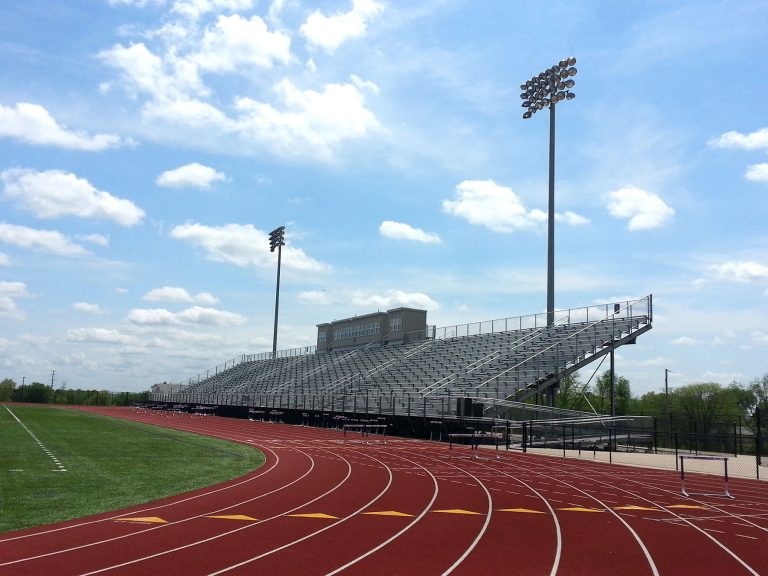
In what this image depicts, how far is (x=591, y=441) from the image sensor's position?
96.6 ft

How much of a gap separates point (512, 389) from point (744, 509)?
22.1 meters

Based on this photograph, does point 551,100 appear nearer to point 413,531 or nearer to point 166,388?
point 413,531

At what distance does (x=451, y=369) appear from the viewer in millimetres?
43062

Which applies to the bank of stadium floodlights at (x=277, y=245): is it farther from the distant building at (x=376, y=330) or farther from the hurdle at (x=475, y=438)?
the hurdle at (x=475, y=438)

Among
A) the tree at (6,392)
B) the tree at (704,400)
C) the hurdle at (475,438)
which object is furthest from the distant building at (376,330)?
the tree at (6,392)

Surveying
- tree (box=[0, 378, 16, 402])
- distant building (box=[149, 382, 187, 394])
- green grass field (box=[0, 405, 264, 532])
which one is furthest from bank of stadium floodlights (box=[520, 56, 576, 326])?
tree (box=[0, 378, 16, 402])

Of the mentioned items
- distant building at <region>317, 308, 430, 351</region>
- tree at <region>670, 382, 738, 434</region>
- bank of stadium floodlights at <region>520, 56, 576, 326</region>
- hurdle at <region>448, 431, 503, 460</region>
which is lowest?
hurdle at <region>448, 431, 503, 460</region>

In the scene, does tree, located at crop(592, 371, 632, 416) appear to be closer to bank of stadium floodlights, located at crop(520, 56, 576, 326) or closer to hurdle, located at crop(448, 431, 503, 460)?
bank of stadium floodlights, located at crop(520, 56, 576, 326)

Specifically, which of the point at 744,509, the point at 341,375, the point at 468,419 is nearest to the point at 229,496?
the point at 744,509

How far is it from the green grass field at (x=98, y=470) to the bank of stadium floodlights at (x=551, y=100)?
81.6 feet

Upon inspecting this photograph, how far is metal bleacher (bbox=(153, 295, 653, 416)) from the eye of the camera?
36.6 meters

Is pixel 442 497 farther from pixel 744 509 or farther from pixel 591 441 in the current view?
pixel 591 441

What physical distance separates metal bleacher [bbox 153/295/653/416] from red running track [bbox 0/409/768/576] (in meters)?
17.2

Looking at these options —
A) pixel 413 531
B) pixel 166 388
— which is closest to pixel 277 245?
pixel 166 388
